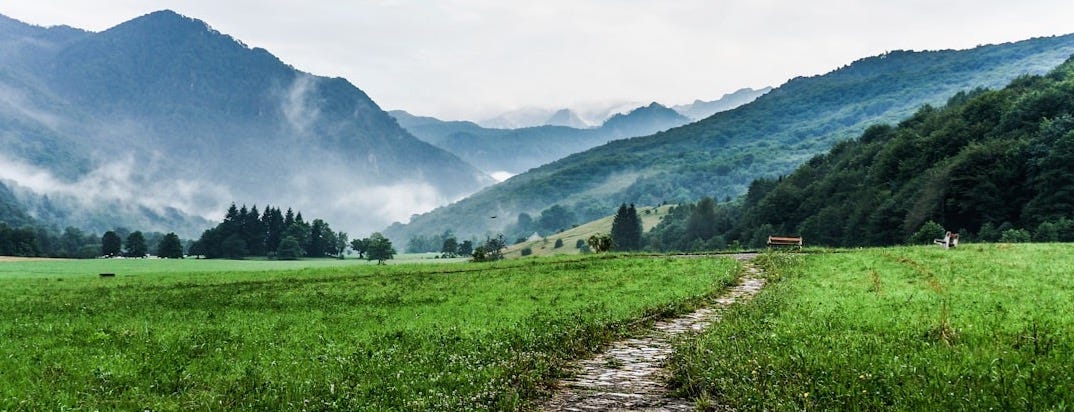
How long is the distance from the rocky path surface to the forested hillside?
79072 millimetres

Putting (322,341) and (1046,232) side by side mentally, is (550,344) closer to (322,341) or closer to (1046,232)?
(322,341)

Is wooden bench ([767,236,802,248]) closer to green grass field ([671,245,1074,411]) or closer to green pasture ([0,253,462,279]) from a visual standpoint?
green grass field ([671,245,1074,411])

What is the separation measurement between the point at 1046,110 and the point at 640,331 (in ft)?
443

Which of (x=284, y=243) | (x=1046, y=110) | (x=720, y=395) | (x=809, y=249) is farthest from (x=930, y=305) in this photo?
(x=284, y=243)

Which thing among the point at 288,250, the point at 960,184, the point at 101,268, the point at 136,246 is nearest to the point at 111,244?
the point at 136,246

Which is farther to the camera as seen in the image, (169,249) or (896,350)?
Result: (169,249)

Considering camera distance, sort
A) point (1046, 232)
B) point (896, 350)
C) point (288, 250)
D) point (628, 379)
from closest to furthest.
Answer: point (896, 350), point (628, 379), point (1046, 232), point (288, 250)

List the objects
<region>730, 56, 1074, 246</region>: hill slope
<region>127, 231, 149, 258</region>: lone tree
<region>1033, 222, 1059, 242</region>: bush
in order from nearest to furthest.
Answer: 1. <region>1033, 222, 1059, 242</region>: bush
2. <region>730, 56, 1074, 246</region>: hill slope
3. <region>127, 231, 149, 258</region>: lone tree

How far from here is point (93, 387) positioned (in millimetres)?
16031

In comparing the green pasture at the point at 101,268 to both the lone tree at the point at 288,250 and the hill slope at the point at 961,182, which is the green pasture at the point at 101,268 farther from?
the hill slope at the point at 961,182

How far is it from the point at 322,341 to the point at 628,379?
37.7 ft

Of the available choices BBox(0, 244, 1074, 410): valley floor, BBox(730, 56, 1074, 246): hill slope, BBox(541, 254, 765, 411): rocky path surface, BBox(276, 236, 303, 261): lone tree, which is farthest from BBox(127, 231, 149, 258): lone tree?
BBox(541, 254, 765, 411): rocky path surface

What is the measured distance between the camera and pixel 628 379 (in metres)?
16.1

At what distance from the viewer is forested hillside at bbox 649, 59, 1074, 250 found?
10031 cm
